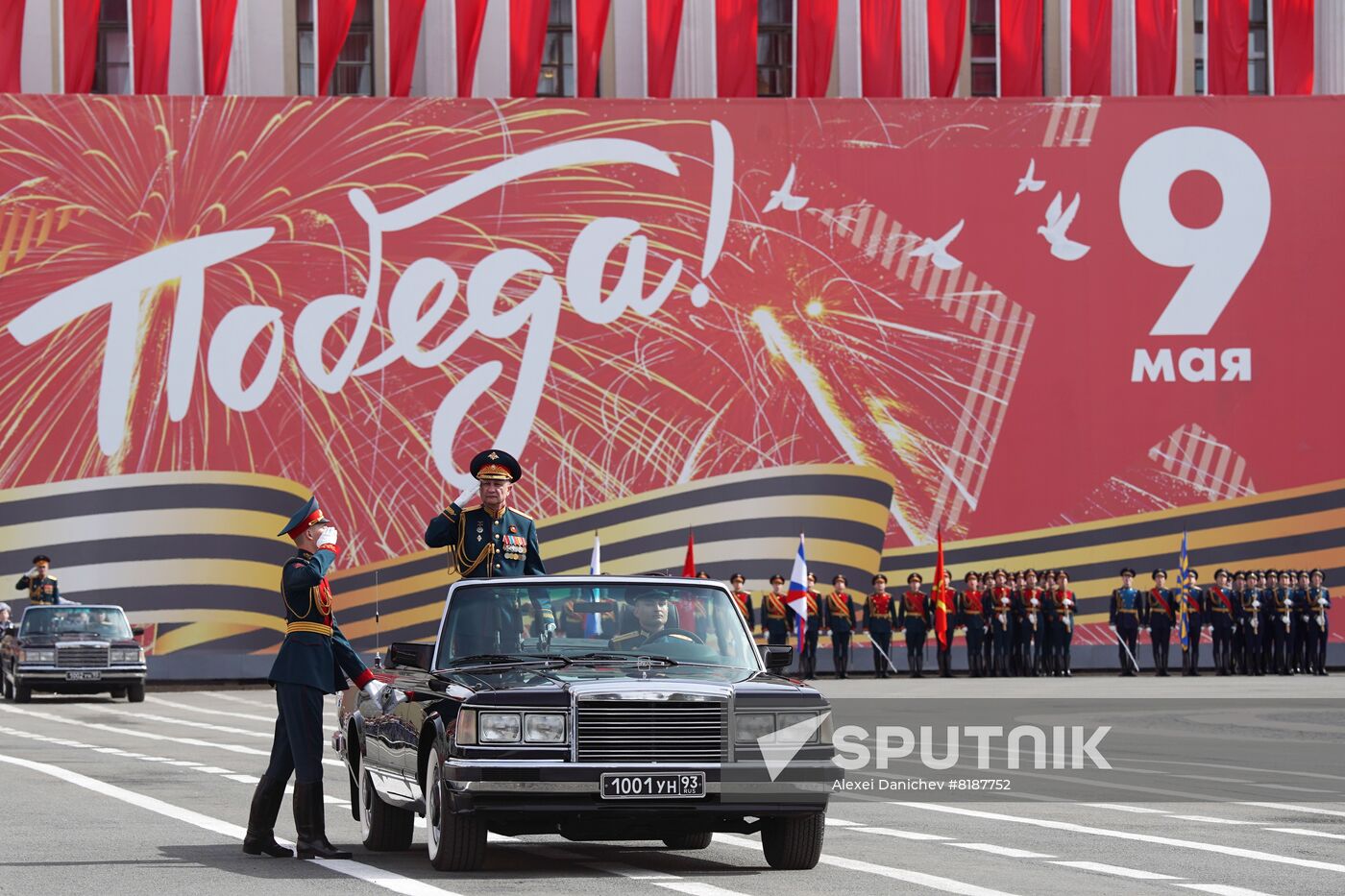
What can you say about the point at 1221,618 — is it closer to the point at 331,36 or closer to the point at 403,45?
the point at 403,45

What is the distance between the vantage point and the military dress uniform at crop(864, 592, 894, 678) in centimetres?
4106

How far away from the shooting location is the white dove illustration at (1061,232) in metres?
43.2

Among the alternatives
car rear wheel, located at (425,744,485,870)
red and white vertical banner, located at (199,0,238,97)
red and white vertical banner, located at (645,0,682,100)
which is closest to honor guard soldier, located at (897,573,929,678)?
red and white vertical banner, located at (645,0,682,100)

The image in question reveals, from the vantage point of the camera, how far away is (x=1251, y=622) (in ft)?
137

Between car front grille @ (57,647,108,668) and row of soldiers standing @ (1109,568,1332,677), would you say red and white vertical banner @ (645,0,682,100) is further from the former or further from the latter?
car front grille @ (57,647,108,668)

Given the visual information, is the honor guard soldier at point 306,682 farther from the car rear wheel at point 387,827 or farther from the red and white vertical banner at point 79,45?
the red and white vertical banner at point 79,45

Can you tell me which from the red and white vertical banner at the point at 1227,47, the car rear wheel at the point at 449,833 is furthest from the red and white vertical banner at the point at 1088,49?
the car rear wheel at the point at 449,833

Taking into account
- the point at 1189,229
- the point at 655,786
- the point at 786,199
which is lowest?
the point at 655,786

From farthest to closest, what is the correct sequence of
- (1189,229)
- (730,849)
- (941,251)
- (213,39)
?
(1189,229)
(213,39)
(941,251)
(730,849)

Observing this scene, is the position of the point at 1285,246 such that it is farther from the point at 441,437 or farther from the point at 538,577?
the point at 538,577

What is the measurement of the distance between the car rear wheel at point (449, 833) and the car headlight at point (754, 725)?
134 centimetres

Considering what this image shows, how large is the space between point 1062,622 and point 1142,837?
28.0m

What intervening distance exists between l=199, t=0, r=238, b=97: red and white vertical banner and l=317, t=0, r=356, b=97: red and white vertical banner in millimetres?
1824

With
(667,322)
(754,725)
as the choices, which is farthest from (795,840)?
(667,322)
